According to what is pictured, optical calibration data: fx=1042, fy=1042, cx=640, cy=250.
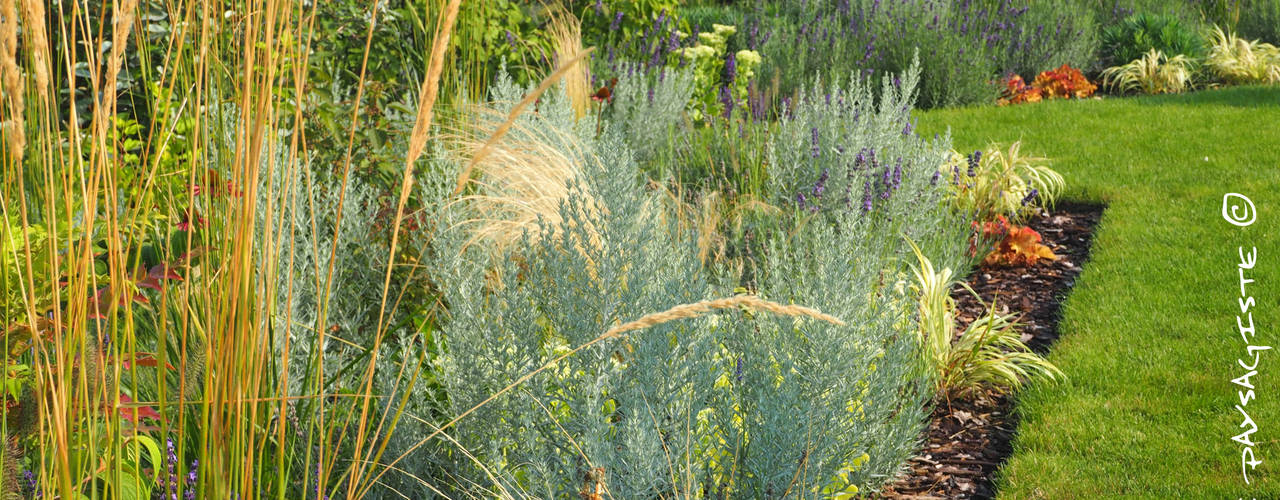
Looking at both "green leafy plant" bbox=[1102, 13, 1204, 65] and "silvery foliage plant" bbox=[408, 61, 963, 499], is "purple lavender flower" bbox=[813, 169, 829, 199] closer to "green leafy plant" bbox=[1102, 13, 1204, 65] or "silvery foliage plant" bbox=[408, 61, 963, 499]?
"silvery foliage plant" bbox=[408, 61, 963, 499]

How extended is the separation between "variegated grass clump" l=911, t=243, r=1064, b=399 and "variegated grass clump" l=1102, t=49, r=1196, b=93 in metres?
5.11

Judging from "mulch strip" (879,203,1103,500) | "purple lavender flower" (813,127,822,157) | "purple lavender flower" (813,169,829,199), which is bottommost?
"mulch strip" (879,203,1103,500)

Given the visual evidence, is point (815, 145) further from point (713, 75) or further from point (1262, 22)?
point (1262, 22)

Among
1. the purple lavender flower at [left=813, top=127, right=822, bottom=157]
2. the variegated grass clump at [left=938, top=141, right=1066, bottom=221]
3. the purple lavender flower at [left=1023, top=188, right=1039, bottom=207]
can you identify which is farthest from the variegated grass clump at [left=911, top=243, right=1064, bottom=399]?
the purple lavender flower at [left=1023, top=188, right=1039, bottom=207]

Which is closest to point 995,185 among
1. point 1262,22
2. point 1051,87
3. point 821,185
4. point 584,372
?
point 821,185

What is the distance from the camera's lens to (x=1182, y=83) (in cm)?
785

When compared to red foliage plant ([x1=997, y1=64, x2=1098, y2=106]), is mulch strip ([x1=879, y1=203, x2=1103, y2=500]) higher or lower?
lower

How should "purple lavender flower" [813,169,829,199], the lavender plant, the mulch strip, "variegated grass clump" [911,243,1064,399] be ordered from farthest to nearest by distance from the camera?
the lavender plant
"purple lavender flower" [813,169,829,199]
"variegated grass clump" [911,243,1064,399]
the mulch strip

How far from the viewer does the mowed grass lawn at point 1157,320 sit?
290 centimetres

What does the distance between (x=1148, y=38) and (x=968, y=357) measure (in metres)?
6.21

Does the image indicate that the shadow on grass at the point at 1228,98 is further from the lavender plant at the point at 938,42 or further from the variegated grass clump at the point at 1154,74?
the lavender plant at the point at 938,42

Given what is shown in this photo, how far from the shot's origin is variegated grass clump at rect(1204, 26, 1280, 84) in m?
8.02

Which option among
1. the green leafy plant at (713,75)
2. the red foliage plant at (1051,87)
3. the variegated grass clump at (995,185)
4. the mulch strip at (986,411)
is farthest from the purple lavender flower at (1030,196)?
the red foliage plant at (1051,87)

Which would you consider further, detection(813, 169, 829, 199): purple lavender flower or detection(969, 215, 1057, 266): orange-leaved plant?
detection(969, 215, 1057, 266): orange-leaved plant
